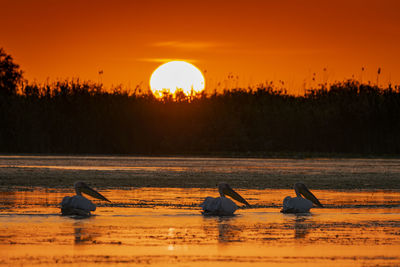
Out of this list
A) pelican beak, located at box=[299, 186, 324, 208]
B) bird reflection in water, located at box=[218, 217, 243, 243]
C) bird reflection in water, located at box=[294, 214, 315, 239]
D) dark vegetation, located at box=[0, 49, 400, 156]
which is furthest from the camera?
dark vegetation, located at box=[0, 49, 400, 156]

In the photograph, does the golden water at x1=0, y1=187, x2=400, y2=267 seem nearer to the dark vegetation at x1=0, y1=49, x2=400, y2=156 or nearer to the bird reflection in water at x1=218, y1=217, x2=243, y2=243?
the bird reflection in water at x1=218, y1=217, x2=243, y2=243

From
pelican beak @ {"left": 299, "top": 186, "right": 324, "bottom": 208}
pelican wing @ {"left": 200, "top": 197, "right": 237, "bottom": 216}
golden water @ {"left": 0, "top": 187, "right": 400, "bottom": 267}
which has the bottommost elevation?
golden water @ {"left": 0, "top": 187, "right": 400, "bottom": 267}

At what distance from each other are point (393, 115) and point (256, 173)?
16415 millimetres

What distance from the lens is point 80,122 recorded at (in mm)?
40219

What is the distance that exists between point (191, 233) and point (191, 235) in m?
0.20

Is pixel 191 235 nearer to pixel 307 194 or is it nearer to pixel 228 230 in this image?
pixel 228 230

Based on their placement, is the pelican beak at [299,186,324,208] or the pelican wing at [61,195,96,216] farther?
the pelican beak at [299,186,324,208]

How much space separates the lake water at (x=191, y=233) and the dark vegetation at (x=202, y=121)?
23.2 meters

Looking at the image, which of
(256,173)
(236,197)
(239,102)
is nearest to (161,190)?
(236,197)

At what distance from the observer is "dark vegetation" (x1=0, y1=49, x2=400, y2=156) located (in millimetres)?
39750

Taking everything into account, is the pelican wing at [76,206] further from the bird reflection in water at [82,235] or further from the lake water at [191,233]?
the bird reflection in water at [82,235]

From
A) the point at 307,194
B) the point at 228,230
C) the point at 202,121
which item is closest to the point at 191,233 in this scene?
the point at 228,230

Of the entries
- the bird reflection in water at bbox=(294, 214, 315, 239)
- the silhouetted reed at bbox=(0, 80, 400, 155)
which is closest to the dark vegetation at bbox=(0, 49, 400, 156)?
the silhouetted reed at bbox=(0, 80, 400, 155)

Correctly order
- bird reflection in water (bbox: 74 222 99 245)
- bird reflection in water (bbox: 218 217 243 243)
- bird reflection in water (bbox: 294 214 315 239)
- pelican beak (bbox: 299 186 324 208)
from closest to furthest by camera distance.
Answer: bird reflection in water (bbox: 74 222 99 245)
bird reflection in water (bbox: 218 217 243 243)
bird reflection in water (bbox: 294 214 315 239)
pelican beak (bbox: 299 186 324 208)
